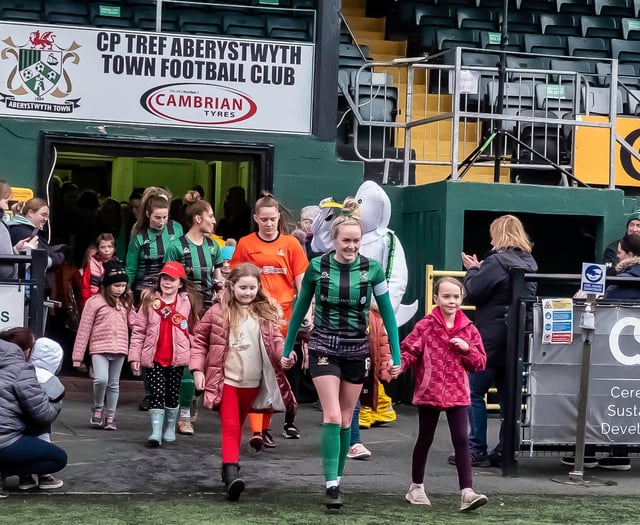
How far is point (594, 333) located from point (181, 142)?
4951mm

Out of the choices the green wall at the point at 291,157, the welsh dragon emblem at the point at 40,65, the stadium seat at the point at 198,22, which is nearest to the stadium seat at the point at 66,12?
the stadium seat at the point at 198,22

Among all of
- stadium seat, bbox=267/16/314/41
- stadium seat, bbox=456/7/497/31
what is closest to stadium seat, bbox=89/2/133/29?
stadium seat, bbox=267/16/314/41

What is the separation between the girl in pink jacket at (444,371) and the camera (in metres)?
7.80

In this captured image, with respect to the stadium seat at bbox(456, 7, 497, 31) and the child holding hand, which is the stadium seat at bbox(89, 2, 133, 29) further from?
the stadium seat at bbox(456, 7, 497, 31)

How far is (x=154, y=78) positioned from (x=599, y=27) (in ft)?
25.3

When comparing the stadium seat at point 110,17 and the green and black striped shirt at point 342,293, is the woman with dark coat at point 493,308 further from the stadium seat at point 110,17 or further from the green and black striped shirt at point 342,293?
the stadium seat at point 110,17

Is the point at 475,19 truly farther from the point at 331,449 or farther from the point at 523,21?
the point at 331,449

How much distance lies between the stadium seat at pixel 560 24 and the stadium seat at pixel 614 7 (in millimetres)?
358

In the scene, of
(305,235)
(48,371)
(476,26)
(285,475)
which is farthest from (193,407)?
(476,26)

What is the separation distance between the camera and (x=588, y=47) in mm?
17359

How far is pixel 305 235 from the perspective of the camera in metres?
11.4

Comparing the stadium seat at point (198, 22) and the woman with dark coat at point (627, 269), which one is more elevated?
the stadium seat at point (198, 22)

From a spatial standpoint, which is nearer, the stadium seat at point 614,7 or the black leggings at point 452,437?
the black leggings at point 452,437

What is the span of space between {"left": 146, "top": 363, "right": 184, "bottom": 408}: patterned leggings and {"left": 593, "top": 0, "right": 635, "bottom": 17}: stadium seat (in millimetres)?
10568
